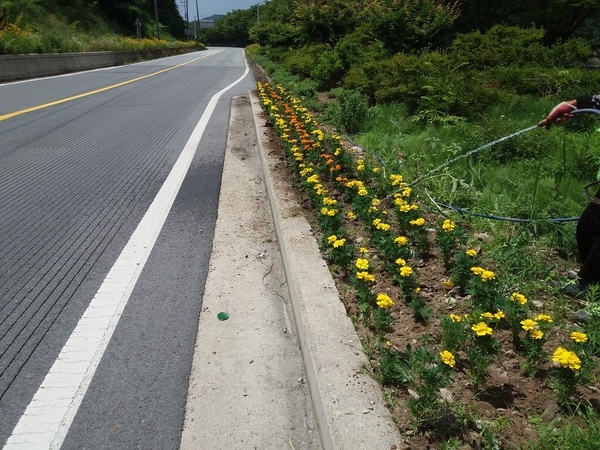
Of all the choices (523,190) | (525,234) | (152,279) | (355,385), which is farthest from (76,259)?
(523,190)

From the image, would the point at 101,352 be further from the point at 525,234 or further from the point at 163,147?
the point at 163,147

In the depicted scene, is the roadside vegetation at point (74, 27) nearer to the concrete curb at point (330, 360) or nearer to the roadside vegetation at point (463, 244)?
the roadside vegetation at point (463, 244)

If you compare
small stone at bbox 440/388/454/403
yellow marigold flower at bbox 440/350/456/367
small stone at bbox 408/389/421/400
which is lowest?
small stone at bbox 440/388/454/403

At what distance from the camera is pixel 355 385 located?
2.20 m

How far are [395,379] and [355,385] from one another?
21 centimetres

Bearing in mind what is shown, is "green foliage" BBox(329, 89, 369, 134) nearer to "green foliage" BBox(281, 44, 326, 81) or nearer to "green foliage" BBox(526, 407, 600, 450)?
"green foliage" BBox(526, 407, 600, 450)

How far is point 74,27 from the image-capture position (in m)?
35.9

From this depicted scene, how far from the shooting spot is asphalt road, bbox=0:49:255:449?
2.21 metres

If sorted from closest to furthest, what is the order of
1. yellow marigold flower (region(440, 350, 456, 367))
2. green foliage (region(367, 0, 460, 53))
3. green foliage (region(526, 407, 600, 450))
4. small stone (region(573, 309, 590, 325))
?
green foliage (region(526, 407, 600, 450)) → yellow marigold flower (region(440, 350, 456, 367)) → small stone (region(573, 309, 590, 325)) → green foliage (region(367, 0, 460, 53))

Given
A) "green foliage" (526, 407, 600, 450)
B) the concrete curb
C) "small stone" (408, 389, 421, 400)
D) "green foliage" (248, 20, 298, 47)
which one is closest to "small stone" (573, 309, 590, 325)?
"green foliage" (526, 407, 600, 450)

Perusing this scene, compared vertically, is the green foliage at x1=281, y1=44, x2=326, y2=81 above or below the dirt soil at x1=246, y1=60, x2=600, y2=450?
above

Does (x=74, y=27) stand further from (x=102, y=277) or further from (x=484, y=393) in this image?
(x=484, y=393)

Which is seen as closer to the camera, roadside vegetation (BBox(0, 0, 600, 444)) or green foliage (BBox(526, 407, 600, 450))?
green foliage (BBox(526, 407, 600, 450))

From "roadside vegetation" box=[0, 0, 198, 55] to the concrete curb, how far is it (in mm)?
17074
